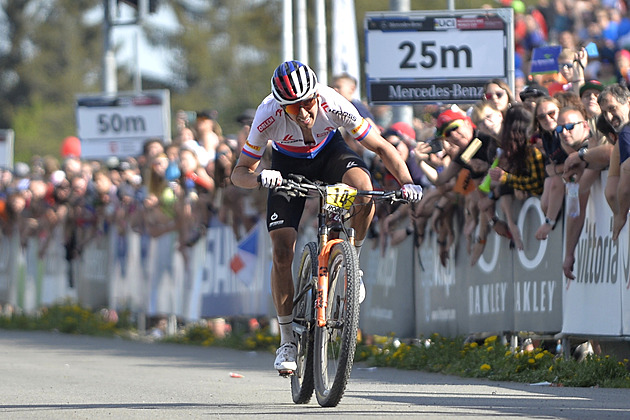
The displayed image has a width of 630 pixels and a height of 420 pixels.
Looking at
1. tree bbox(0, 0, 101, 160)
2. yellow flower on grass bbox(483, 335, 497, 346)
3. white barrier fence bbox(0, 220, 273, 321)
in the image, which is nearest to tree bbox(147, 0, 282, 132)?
tree bbox(0, 0, 101, 160)

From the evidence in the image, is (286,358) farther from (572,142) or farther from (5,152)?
(5,152)

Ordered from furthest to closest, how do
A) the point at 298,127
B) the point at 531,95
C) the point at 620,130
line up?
the point at 531,95 → the point at 620,130 → the point at 298,127

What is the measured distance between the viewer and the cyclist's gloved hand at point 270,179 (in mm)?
8586

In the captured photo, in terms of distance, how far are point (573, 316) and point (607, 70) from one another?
4.76 m

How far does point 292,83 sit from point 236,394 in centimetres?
241

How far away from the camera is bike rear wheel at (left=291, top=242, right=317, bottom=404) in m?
8.99

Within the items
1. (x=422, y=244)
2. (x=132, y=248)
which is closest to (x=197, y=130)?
(x=132, y=248)

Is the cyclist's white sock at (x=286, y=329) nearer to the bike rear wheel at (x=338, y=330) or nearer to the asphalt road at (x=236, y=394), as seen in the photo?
the asphalt road at (x=236, y=394)

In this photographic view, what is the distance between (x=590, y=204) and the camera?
1103 cm

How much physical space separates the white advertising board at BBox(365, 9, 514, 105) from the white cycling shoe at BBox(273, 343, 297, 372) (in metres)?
5.02

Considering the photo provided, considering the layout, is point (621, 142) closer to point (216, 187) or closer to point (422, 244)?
point (422, 244)

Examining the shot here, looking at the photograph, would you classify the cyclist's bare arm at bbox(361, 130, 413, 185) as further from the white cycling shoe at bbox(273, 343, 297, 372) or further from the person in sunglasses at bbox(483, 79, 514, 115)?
the person in sunglasses at bbox(483, 79, 514, 115)

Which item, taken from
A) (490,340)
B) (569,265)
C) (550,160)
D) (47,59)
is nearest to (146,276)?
(490,340)

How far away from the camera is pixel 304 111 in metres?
8.86
